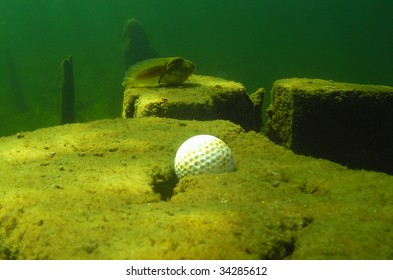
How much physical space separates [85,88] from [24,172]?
741 inches

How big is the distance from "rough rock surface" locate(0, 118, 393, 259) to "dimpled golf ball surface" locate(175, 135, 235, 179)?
5.5 inches

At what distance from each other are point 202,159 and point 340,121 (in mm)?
3907

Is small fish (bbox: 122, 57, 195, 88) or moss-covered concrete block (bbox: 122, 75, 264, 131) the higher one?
small fish (bbox: 122, 57, 195, 88)

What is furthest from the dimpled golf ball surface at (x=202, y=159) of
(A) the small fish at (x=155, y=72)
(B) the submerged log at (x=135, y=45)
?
(B) the submerged log at (x=135, y=45)

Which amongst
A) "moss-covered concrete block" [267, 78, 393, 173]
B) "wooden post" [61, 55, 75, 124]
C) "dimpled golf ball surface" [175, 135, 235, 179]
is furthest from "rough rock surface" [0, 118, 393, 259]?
"wooden post" [61, 55, 75, 124]

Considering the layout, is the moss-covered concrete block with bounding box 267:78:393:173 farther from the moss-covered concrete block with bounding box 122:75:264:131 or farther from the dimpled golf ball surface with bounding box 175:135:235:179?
the dimpled golf ball surface with bounding box 175:135:235:179

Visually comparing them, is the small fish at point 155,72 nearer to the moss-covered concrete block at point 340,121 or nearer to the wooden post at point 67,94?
the moss-covered concrete block at point 340,121

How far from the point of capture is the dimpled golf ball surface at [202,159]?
3305mm

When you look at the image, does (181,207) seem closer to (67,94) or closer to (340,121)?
(340,121)

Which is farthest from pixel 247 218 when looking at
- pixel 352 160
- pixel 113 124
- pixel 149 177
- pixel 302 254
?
pixel 352 160

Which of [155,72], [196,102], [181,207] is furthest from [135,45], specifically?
[181,207]

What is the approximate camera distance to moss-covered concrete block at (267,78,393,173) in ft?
20.3

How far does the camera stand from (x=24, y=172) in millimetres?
3420
